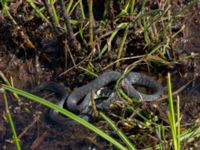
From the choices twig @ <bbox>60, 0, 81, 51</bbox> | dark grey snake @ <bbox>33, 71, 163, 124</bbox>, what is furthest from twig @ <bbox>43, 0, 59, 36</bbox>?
dark grey snake @ <bbox>33, 71, 163, 124</bbox>

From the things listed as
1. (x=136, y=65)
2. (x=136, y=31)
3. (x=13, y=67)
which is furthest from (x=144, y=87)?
(x=13, y=67)

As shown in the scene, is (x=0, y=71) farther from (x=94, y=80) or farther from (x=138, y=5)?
(x=138, y=5)

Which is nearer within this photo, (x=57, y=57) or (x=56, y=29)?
(x=56, y=29)

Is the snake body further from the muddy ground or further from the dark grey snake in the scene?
the muddy ground

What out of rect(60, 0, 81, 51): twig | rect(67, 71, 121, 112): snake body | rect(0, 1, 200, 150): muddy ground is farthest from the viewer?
rect(67, 71, 121, 112): snake body

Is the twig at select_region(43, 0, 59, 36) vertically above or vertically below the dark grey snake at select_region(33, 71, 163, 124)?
above

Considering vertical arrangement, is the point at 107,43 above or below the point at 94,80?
above

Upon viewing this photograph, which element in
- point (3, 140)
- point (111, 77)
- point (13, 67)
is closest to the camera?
point (3, 140)

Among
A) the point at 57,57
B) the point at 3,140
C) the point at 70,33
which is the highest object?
the point at 70,33
